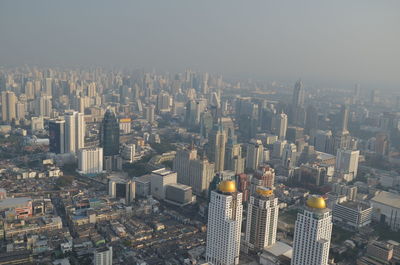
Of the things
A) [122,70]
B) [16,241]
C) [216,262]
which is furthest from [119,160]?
[122,70]

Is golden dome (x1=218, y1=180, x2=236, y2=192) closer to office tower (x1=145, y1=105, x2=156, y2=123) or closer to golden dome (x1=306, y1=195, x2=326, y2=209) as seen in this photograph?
golden dome (x1=306, y1=195, x2=326, y2=209)

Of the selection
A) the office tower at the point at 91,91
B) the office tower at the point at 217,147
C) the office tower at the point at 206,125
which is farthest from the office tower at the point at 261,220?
the office tower at the point at 91,91

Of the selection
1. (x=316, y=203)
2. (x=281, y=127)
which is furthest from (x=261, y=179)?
(x=281, y=127)

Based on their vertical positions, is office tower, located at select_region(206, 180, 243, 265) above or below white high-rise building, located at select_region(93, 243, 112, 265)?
above

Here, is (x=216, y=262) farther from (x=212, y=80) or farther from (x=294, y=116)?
(x=212, y=80)

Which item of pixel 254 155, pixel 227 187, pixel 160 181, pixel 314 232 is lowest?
pixel 160 181

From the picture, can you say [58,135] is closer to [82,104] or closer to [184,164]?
[184,164]

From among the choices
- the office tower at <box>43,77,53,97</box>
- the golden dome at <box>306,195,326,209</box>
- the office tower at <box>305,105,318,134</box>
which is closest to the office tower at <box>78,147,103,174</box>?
the golden dome at <box>306,195,326,209</box>
